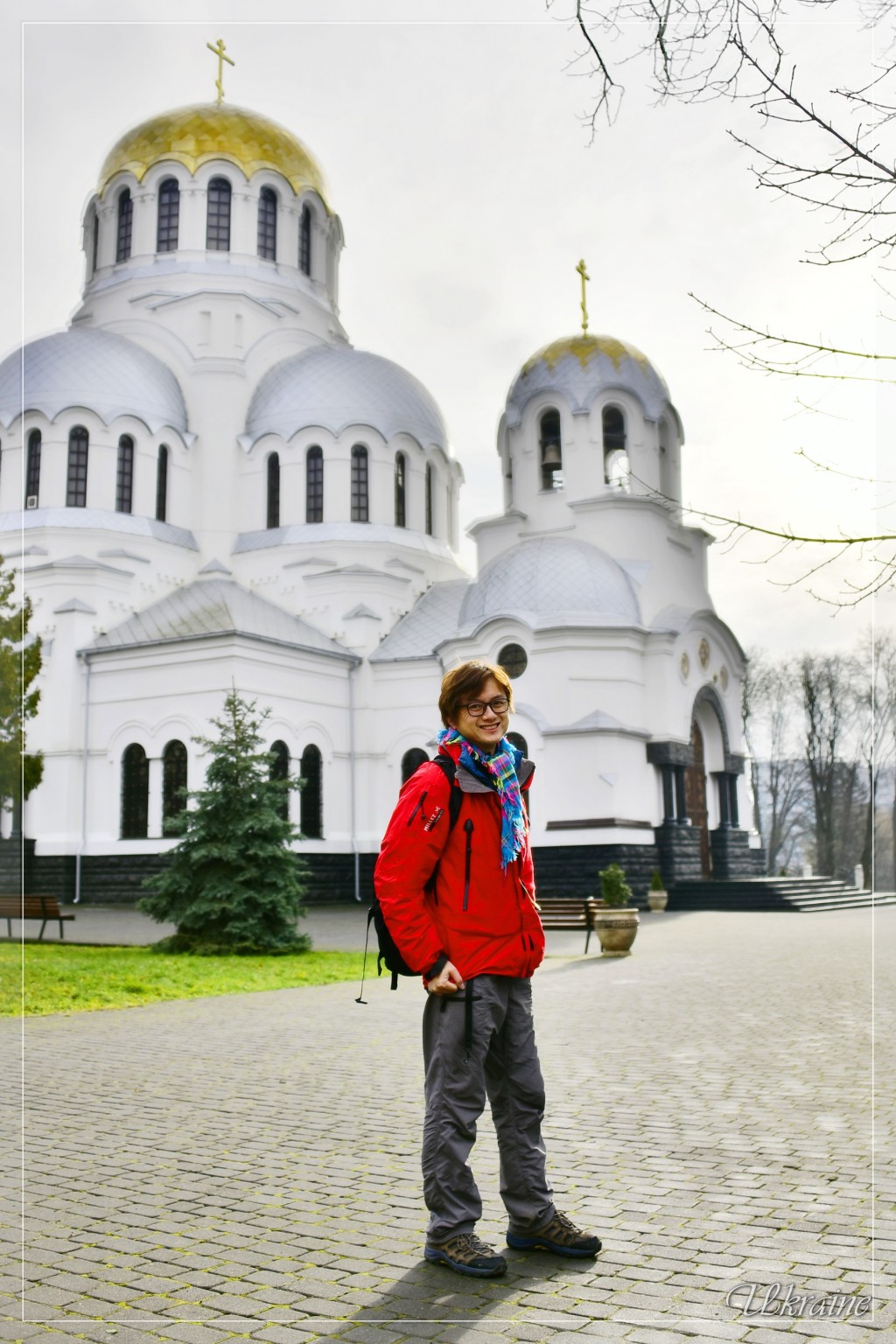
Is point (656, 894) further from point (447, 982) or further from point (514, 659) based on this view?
point (447, 982)

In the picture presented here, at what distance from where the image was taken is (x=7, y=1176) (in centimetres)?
534

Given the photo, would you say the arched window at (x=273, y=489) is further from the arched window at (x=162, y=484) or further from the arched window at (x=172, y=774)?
the arched window at (x=172, y=774)

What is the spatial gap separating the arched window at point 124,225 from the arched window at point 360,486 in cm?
920

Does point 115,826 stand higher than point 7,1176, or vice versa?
point 115,826

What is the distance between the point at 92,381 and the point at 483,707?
94.3 feet

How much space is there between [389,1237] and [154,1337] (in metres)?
1.13

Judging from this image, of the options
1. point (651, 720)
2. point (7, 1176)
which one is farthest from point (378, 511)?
point (7, 1176)

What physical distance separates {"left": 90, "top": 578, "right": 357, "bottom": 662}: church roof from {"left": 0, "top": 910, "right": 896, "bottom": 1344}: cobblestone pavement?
1830 cm

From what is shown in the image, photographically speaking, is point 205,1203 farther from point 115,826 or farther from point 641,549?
point 641,549

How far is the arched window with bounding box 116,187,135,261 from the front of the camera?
114ft

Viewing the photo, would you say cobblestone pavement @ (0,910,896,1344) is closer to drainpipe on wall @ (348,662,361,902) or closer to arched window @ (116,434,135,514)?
drainpipe on wall @ (348,662,361,902)

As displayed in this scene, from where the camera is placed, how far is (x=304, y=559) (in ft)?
103

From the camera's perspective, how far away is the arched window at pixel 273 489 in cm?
3244

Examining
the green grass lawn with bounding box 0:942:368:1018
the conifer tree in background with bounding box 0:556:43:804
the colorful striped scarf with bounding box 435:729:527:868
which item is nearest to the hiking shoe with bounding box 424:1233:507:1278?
the colorful striped scarf with bounding box 435:729:527:868
